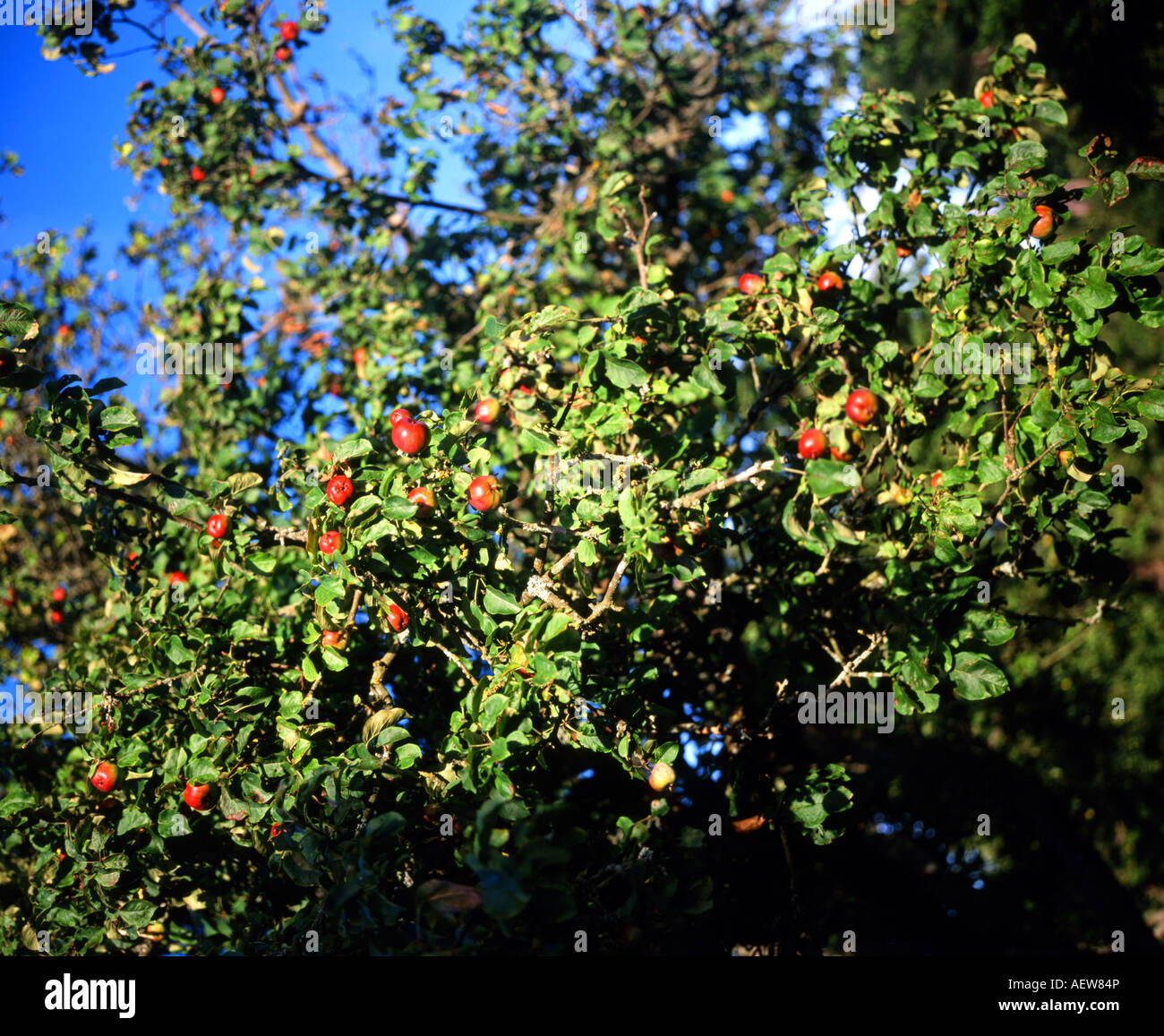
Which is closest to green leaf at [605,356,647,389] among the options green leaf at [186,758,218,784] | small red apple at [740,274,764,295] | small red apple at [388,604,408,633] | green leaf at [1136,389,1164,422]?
small red apple at [740,274,764,295]

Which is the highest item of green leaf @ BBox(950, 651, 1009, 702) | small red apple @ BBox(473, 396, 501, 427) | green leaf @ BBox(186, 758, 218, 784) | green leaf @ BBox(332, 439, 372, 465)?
small red apple @ BBox(473, 396, 501, 427)

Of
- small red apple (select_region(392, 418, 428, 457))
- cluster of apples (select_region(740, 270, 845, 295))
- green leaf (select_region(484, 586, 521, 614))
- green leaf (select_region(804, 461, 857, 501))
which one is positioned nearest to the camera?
green leaf (select_region(804, 461, 857, 501))

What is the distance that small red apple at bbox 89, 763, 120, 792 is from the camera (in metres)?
2.24

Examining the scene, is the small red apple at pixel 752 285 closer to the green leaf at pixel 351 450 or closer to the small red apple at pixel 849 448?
the small red apple at pixel 849 448

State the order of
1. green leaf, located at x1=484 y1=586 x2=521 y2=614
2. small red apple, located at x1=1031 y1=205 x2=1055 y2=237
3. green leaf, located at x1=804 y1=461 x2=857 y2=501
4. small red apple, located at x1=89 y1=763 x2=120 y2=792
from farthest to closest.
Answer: small red apple, located at x1=1031 y1=205 x2=1055 y2=237, small red apple, located at x1=89 y1=763 x2=120 y2=792, green leaf, located at x1=484 y1=586 x2=521 y2=614, green leaf, located at x1=804 y1=461 x2=857 y2=501

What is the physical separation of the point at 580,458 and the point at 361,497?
63 cm

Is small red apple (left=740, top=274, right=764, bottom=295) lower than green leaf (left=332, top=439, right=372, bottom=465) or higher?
higher

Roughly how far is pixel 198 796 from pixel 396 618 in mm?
729

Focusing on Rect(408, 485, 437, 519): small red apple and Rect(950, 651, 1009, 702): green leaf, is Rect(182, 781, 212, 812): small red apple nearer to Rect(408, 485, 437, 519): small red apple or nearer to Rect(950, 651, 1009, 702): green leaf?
Rect(408, 485, 437, 519): small red apple

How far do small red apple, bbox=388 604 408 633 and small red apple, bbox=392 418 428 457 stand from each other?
1.53 feet

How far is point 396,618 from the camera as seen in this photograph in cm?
219

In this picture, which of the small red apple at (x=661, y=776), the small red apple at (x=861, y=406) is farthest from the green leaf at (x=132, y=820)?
the small red apple at (x=861, y=406)
